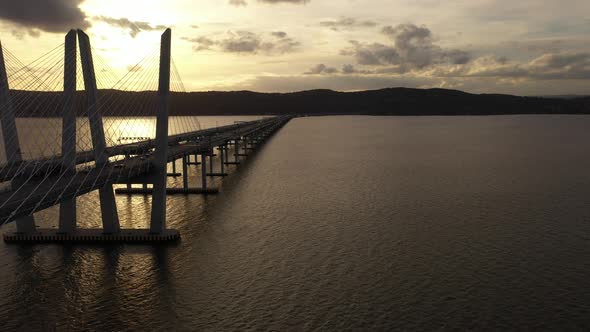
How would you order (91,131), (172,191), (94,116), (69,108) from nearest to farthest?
1. (69,108)
2. (91,131)
3. (94,116)
4. (172,191)

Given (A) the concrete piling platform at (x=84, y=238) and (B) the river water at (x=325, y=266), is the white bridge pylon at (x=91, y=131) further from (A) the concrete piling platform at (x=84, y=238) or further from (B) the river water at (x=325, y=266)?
(B) the river water at (x=325, y=266)

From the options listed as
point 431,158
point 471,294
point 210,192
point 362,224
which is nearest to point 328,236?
point 362,224

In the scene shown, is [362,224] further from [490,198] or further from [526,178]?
[526,178]

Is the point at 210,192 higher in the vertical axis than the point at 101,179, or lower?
lower

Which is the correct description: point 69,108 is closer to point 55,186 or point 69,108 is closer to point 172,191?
point 55,186

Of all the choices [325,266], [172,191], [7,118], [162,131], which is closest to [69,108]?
[7,118]
